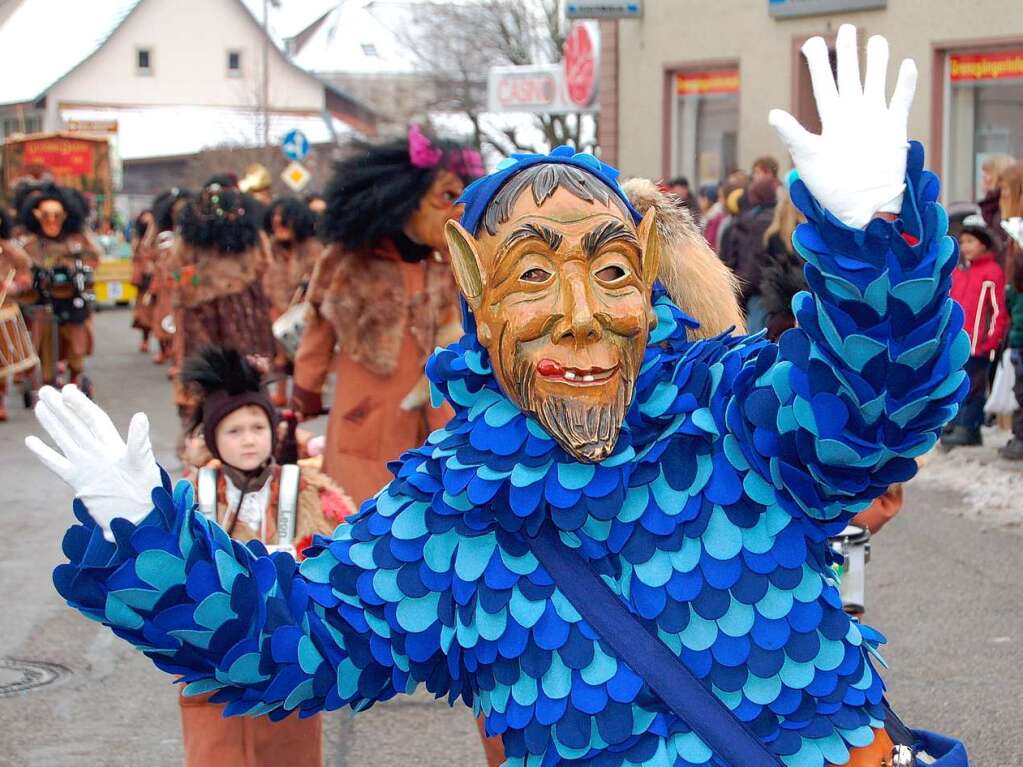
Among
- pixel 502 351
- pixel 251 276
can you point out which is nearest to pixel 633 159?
pixel 251 276

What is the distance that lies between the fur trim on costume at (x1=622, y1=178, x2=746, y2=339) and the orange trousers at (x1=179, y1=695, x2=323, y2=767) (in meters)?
1.58

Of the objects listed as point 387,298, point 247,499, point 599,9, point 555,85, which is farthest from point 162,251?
point 247,499

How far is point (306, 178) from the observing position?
2412cm

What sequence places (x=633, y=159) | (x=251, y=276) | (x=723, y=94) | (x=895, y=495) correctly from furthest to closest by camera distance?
(x=633, y=159) < (x=723, y=94) < (x=251, y=276) < (x=895, y=495)

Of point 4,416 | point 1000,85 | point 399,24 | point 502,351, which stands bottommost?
point 4,416

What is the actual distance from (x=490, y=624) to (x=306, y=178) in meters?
22.1

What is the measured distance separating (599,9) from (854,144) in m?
16.2

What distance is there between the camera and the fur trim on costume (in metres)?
3.13

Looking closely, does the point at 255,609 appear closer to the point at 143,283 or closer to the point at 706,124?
the point at 706,124

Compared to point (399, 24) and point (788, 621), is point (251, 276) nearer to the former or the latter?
point (788, 621)

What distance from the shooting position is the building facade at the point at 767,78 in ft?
48.7

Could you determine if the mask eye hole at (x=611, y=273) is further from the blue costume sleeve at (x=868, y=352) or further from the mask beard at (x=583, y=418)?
the blue costume sleeve at (x=868, y=352)

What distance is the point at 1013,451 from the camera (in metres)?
9.64

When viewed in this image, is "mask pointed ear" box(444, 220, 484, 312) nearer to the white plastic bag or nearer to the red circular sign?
the white plastic bag
